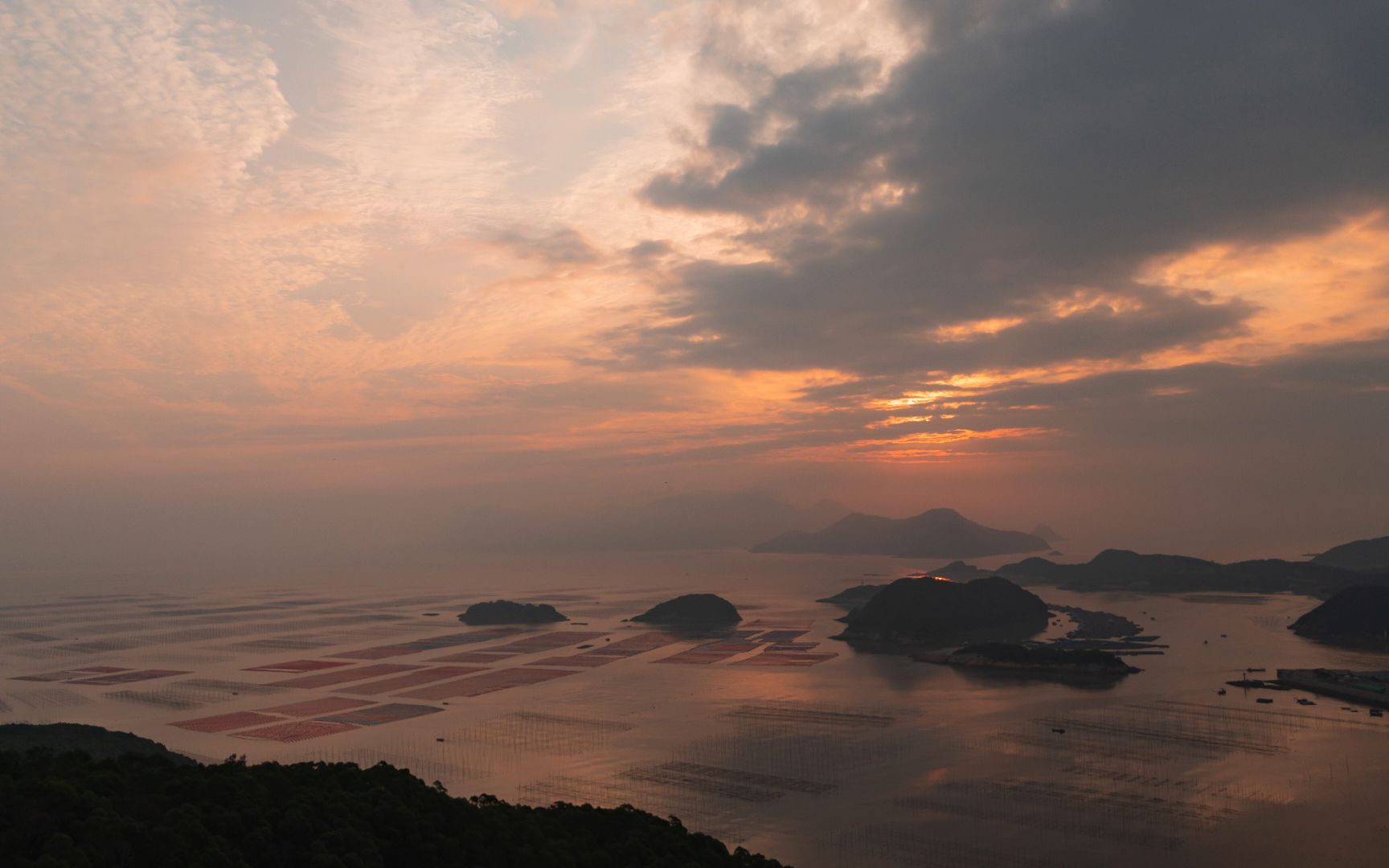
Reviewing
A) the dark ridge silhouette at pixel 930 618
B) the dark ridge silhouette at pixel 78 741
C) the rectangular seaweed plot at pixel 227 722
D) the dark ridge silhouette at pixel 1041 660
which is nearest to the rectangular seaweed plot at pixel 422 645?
the rectangular seaweed plot at pixel 227 722

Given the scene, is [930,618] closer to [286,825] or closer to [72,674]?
[72,674]

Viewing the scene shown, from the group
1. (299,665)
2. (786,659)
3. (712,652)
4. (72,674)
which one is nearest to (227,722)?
(299,665)

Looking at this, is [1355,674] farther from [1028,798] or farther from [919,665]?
[1028,798]

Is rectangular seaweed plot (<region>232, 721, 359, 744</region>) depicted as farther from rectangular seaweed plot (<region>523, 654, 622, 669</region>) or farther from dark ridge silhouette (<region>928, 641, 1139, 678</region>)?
dark ridge silhouette (<region>928, 641, 1139, 678</region>)

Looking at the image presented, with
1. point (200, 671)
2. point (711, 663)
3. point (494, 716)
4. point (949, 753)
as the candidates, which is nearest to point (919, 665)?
point (711, 663)

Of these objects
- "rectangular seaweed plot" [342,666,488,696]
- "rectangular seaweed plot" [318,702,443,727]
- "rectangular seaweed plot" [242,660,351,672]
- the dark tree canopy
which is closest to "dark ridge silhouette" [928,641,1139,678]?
"rectangular seaweed plot" [342,666,488,696]

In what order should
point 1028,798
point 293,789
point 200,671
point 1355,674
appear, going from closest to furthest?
point 293,789, point 1028,798, point 1355,674, point 200,671
